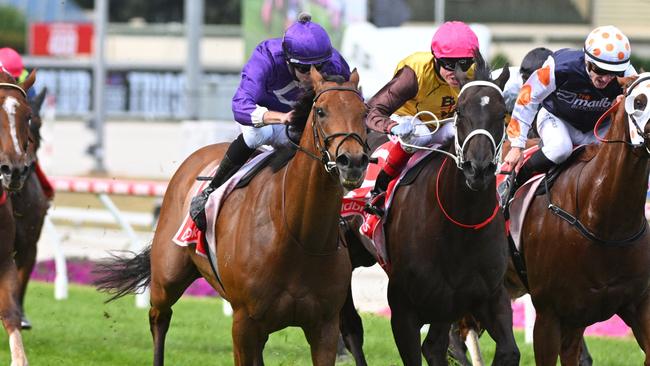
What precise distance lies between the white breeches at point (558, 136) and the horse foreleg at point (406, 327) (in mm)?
1190

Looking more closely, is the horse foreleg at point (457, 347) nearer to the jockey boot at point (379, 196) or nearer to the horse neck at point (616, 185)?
the jockey boot at point (379, 196)

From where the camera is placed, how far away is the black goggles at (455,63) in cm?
634

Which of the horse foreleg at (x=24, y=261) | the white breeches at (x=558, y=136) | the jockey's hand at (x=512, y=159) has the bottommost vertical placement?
the horse foreleg at (x=24, y=261)

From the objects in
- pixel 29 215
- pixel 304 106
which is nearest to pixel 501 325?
pixel 304 106

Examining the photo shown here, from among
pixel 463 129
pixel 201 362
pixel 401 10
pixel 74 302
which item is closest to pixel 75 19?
pixel 401 10

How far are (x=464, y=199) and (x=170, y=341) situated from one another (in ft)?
12.3

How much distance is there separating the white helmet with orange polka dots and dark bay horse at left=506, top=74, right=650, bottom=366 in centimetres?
30

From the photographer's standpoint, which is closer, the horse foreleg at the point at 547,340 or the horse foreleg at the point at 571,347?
the horse foreleg at the point at 547,340

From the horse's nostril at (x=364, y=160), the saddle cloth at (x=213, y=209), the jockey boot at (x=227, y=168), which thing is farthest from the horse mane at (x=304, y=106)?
the jockey boot at (x=227, y=168)

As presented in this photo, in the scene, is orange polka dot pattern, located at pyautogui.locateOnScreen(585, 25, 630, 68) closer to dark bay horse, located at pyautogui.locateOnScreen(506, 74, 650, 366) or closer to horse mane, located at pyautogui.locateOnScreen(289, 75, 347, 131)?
dark bay horse, located at pyautogui.locateOnScreen(506, 74, 650, 366)

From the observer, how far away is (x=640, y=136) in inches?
233

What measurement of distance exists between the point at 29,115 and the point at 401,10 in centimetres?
1382

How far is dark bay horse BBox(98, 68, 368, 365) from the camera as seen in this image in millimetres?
5336

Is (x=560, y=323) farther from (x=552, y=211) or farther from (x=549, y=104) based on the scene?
(x=549, y=104)
